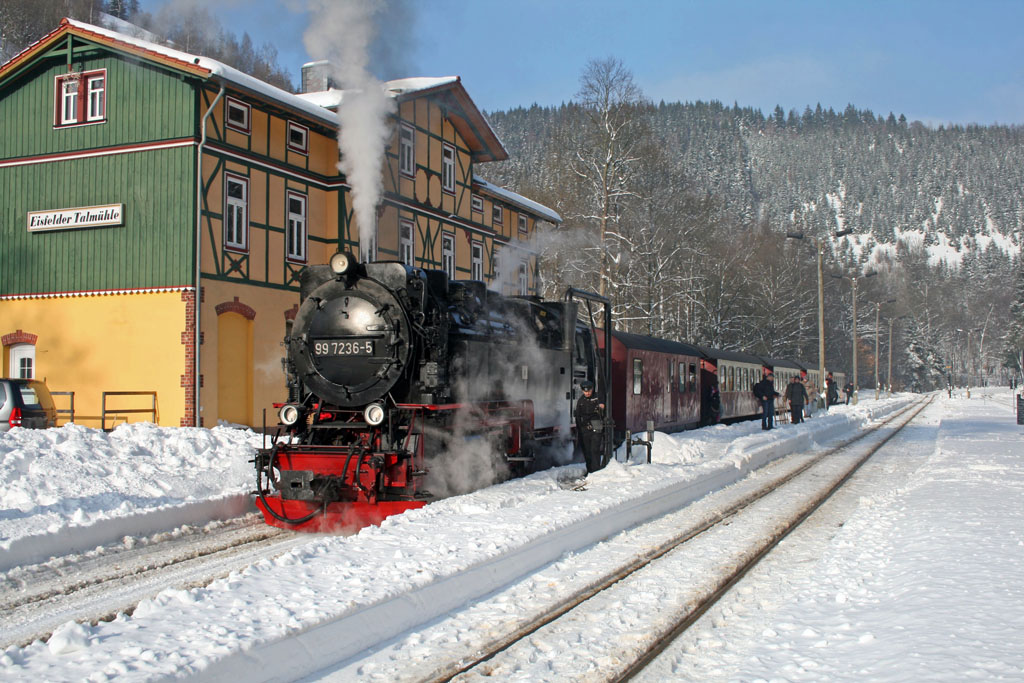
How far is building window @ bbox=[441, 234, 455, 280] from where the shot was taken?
1033 inches

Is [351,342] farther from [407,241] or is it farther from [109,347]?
[407,241]

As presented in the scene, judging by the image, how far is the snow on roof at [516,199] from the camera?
28.3m

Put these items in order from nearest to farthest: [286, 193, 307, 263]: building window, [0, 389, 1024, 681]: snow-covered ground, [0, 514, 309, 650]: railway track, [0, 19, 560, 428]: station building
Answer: [0, 389, 1024, 681]: snow-covered ground < [0, 514, 309, 650]: railway track < [0, 19, 560, 428]: station building < [286, 193, 307, 263]: building window

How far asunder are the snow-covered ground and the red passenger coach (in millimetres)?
7273

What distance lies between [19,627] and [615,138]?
2517 cm

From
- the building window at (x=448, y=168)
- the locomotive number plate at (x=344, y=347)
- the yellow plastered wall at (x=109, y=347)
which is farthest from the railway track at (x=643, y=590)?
the building window at (x=448, y=168)

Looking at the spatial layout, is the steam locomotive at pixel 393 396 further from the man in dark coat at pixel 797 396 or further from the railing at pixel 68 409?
the man in dark coat at pixel 797 396

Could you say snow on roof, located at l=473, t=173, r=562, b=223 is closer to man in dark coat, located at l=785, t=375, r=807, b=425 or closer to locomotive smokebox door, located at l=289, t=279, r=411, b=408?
man in dark coat, located at l=785, t=375, r=807, b=425

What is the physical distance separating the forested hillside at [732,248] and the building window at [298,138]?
10.2 metres

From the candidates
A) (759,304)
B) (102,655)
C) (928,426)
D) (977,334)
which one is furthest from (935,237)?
(102,655)

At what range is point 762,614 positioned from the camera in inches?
227

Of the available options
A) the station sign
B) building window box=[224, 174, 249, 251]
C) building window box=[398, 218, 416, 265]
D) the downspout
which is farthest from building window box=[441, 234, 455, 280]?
the station sign

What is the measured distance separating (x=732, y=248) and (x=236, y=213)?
33.9 meters

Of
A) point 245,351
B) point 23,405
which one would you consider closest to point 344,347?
point 23,405
